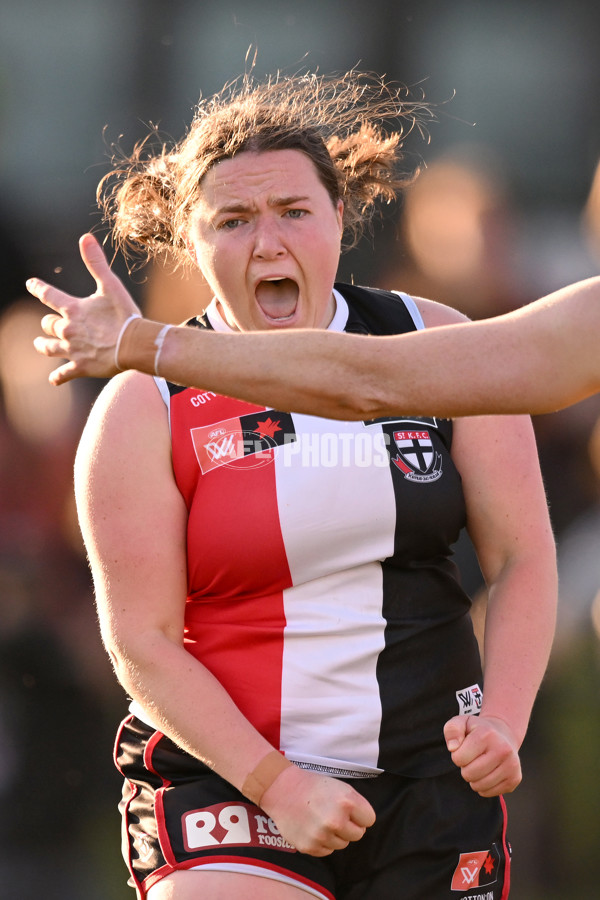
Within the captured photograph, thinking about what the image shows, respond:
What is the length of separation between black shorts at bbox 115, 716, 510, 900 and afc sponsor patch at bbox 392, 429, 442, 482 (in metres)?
0.55

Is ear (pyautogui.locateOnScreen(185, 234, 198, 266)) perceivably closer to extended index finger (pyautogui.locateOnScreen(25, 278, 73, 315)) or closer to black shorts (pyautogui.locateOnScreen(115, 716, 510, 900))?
extended index finger (pyautogui.locateOnScreen(25, 278, 73, 315))

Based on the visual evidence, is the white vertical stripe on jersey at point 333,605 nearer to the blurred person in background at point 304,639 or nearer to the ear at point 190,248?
the blurred person in background at point 304,639

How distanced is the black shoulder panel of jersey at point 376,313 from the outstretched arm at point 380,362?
69 cm

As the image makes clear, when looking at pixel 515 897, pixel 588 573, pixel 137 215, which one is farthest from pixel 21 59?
pixel 515 897

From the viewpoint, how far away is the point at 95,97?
13.1ft

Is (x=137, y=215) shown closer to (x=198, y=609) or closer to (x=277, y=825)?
(x=198, y=609)

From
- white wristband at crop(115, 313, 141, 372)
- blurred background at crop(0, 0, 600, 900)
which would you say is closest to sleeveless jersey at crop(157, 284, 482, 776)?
white wristband at crop(115, 313, 141, 372)

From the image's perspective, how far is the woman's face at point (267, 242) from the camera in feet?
7.25

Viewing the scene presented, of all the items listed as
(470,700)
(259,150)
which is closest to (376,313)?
(259,150)

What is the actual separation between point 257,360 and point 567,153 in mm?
2786

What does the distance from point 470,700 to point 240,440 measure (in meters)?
0.67

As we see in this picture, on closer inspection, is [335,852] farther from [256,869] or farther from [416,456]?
[416,456]

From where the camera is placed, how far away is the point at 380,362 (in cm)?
151

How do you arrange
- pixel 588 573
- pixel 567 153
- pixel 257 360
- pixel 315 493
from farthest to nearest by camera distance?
pixel 567 153 < pixel 588 573 < pixel 315 493 < pixel 257 360
